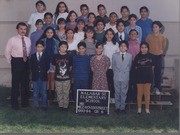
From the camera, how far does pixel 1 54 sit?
33.5 feet

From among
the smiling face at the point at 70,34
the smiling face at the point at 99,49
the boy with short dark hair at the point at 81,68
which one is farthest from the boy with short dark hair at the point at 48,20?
the smiling face at the point at 99,49

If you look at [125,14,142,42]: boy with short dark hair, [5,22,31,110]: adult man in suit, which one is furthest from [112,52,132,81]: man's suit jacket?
[5,22,31,110]: adult man in suit

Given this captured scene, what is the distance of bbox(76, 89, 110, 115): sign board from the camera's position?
→ 891 centimetres

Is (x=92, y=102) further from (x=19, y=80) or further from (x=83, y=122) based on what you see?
(x=19, y=80)

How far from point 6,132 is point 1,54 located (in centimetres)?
246

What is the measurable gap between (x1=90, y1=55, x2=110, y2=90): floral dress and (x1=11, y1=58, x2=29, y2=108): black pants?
1.22 meters

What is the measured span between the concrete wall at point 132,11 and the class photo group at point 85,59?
655 millimetres

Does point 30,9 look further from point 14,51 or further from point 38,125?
point 38,125

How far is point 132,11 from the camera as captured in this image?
1009 centimetres

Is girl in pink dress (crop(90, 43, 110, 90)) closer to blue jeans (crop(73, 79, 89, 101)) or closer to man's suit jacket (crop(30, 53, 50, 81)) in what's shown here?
blue jeans (crop(73, 79, 89, 101))

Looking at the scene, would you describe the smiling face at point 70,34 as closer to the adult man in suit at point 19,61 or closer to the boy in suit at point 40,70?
the boy in suit at point 40,70

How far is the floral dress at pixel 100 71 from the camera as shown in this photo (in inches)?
355

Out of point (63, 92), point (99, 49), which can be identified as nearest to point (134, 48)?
point (99, 49)

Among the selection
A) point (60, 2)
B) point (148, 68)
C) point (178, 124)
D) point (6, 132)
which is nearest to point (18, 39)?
point (60, 2)
